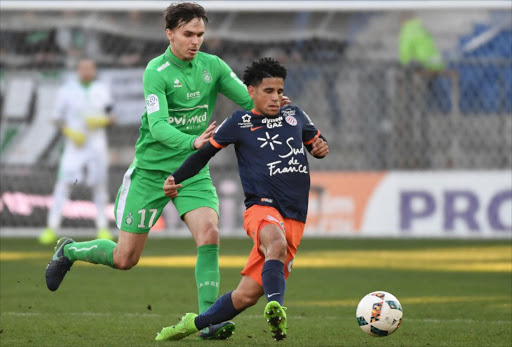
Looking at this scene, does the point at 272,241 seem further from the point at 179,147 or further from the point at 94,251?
the point at 94,251

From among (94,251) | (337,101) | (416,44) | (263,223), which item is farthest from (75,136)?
(263,223)

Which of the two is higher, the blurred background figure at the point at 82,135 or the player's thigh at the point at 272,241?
the blurred background figure at the point at 82,135

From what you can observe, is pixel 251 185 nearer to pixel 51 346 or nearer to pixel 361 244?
pixel 51 346

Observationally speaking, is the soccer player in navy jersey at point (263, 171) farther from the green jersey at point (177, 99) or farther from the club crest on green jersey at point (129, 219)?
the club crest on green jersey at point (129, 219)

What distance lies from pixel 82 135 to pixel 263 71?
8287mm

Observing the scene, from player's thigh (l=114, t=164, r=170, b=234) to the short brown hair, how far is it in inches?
38.3

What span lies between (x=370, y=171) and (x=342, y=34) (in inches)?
93.3

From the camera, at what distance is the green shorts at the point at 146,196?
282 inches

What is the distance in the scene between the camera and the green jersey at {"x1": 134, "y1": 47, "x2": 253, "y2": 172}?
6957 mm

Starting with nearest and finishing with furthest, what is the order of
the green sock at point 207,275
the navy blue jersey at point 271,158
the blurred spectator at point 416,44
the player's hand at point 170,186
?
the navy blue jersey at point 271,158 → the player's hand at point 170,186 → the green sock at point 207,275 → the blurred spectator at point 416,44

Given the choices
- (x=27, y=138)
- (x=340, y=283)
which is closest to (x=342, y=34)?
(x=27, y=138)

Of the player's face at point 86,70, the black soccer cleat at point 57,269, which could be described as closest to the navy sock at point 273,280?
the black soccer cleat at point 57,269

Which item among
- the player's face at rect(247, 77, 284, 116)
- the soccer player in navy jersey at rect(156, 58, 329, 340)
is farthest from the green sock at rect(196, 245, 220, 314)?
the player's face at rect(247, 77, 284, 116)

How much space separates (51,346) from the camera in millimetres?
6613
